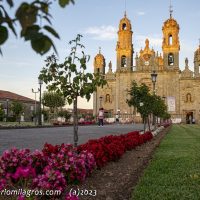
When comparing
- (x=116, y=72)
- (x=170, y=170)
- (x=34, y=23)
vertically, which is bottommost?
(x=170, y=170)

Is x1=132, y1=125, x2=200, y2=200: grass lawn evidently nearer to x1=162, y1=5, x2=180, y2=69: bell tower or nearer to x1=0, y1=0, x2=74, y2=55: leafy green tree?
x1=0, y1=0, x2=74, y2=55: leafy green tree

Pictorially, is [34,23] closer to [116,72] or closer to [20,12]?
[20,12]

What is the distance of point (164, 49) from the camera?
71.8 metres

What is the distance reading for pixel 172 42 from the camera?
7131cm

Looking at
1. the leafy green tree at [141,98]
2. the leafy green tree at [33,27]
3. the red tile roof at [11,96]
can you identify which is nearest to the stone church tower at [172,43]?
the red tile roof at [11,96]

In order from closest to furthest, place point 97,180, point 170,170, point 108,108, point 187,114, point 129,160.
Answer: point 97,180
point 170,170
point 129,160
point 187,114
point 108,108

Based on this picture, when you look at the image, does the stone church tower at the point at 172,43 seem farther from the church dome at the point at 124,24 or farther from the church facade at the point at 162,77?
the church dome at the point at 124,24

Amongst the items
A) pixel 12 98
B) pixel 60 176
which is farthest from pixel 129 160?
pixel 12 98

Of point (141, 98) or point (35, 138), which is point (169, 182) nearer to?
point (35, 138)

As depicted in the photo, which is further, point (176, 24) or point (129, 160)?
point (176, 24)

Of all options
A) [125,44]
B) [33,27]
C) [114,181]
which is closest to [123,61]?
[125,44]

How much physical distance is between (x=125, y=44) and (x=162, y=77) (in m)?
10.2

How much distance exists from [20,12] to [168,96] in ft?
234

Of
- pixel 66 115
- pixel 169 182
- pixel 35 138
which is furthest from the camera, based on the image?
pixel 66 115
